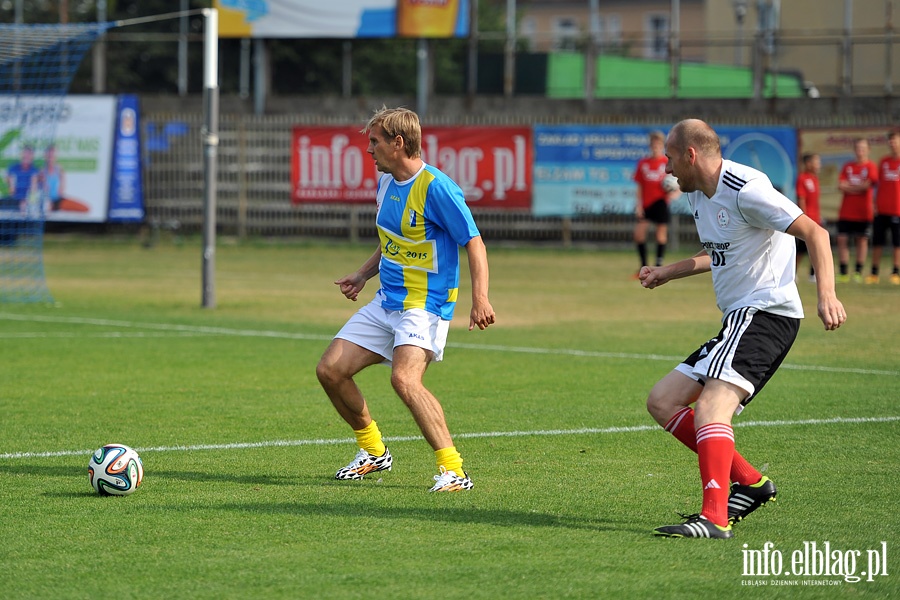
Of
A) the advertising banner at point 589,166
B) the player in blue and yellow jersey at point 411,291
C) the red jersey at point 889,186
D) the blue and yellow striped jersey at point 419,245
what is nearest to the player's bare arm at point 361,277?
the player in blue and yellow jersey at point 411,291

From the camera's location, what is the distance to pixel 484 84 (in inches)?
1410

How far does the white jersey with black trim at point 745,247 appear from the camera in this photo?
556cm

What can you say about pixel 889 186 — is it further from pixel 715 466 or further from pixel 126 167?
pixel 126 167

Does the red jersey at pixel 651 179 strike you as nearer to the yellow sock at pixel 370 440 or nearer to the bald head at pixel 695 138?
the yellow sock at pixel 370 440

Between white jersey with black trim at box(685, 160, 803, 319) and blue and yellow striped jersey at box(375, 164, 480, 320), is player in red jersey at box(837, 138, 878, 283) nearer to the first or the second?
blue and yellow striped jersey at box(375, 164, 480, 320)

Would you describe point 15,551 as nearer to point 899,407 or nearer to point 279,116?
point 899,407

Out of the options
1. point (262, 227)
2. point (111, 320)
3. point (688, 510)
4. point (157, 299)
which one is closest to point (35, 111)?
point (157, 299)

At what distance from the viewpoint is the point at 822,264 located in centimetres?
534

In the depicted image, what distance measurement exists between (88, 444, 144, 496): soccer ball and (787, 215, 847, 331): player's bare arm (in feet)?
11.2

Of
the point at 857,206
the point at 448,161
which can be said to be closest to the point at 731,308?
the point at 857,206

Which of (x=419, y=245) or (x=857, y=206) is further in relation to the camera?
(x=857, y=206)

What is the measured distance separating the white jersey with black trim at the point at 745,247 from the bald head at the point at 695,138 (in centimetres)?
13

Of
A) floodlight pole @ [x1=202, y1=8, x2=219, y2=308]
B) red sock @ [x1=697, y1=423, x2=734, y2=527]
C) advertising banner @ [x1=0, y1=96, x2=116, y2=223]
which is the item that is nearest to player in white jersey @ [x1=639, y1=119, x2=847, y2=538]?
red sock @ [x1=697, y1=423, x2=734, y2=527]

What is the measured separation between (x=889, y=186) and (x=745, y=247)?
51.8 ft
